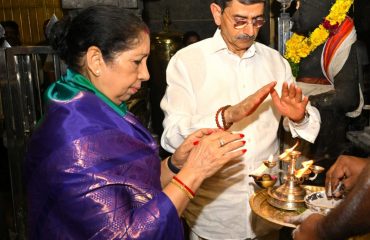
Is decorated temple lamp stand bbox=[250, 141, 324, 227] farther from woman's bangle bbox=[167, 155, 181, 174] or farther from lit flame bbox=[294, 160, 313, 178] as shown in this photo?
woman's bangle bbox=[167, 155, 181, 174]

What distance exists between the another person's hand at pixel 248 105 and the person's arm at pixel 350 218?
2.59 feet

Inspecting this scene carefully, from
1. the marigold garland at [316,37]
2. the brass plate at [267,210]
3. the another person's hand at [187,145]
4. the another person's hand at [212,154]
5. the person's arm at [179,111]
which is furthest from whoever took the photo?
the marigold garland at [316,37]

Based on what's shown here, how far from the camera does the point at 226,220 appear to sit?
285cm

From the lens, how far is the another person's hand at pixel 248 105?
7.72ft

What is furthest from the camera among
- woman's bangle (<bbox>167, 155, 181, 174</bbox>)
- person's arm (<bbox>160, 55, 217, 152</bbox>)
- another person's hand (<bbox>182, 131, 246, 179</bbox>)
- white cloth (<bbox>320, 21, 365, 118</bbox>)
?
white cloth (<bbox>320, 21, 365, 118</bbox>)

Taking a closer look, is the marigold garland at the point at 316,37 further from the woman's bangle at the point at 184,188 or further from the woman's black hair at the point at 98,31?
the woman's bangle at the point at 184,188

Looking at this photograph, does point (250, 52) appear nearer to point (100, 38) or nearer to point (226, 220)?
point (226, 220)

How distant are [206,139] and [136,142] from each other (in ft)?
1.13

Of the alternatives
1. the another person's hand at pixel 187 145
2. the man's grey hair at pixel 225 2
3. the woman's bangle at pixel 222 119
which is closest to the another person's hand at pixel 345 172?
the woman's bangle at pixel 222 119

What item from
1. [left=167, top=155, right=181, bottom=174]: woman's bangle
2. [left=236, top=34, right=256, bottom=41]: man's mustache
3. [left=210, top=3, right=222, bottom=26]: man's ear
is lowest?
[left=167, top=155, right=181, bottom=174]: woman's bangle

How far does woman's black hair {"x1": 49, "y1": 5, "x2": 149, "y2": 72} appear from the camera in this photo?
180 centimetres

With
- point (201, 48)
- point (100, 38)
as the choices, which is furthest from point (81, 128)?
point (201, 48)

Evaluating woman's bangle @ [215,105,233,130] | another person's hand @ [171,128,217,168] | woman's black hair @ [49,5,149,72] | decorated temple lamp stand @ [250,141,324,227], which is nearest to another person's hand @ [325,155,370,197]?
decorated temple lamp stand @ [250,141,324,227]

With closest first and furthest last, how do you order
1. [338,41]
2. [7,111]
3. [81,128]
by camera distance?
[81,128], [7,111], [338,41]
